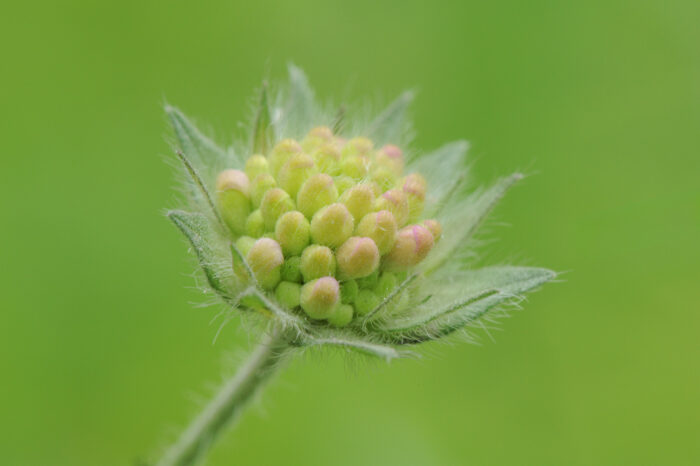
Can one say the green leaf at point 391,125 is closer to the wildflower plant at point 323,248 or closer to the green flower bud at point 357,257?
the wildflower plant at point 323,248

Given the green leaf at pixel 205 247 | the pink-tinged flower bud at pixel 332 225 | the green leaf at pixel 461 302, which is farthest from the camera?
the pink-tinged flower bud at pixel 332 225

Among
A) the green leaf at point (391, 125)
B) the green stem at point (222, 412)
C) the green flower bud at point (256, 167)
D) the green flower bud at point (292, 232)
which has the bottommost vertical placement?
the green stem at point (222, 412)

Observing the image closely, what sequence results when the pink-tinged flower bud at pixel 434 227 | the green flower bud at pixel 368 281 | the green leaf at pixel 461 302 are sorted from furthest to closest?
1. the pink-tinged flower bud at pixel 434 227
2. the green flower bud at pixel 368 281
3. the green leaf at pixel 461 302

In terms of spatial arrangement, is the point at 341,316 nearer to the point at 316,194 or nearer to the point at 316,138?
the point at 316,194

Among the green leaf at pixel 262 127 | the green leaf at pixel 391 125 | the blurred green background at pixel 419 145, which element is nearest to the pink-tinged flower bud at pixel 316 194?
the green leaf at pixel 262 127

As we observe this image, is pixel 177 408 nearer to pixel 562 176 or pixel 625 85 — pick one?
pixel 562 176

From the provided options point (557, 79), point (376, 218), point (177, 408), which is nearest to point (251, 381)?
point (376, 218)

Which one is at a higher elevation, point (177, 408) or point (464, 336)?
point (464, 336)
